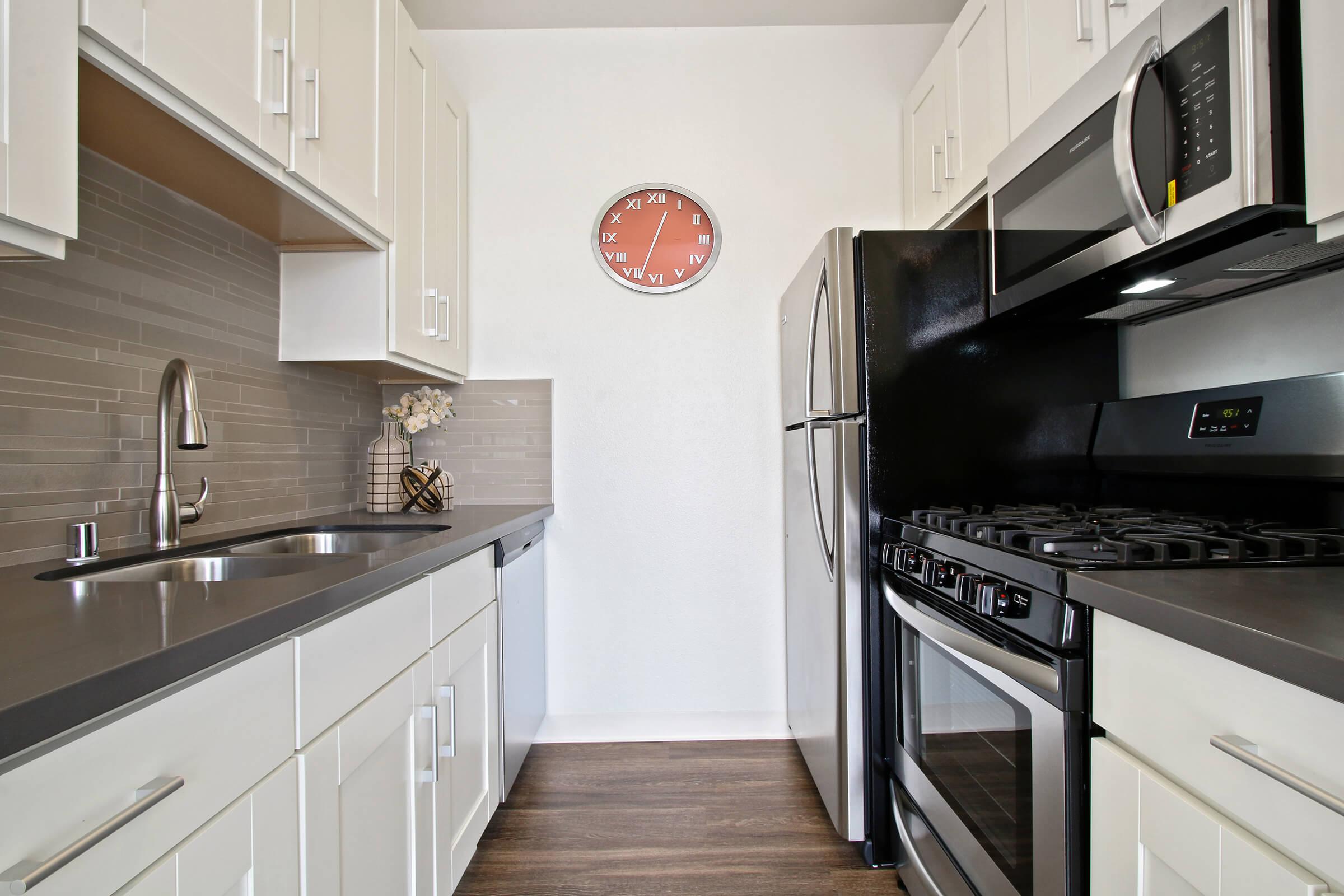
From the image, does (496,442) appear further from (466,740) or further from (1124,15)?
(1124,15)

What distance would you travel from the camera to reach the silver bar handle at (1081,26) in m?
1.36

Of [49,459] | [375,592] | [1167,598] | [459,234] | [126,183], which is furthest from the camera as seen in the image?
[459,234]

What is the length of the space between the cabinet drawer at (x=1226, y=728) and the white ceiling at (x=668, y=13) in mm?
2462

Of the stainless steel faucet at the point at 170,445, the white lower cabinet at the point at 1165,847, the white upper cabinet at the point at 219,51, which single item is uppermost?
the white upper cabinet at the point at 219,51

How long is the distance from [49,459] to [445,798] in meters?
0.99

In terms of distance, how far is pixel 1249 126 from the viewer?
96 cm

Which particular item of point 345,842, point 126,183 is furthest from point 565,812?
point 126,183

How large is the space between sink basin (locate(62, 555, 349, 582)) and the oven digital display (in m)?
1.74

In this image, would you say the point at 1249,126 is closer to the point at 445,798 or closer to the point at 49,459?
the point at 445,798

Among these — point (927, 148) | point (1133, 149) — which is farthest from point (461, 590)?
point (927, 148)

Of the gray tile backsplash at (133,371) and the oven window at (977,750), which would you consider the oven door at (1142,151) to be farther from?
the gray tile backsplash at (133,371)

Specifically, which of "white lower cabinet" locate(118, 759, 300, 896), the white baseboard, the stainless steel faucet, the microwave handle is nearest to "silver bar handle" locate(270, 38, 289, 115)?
the stainless steel faucet

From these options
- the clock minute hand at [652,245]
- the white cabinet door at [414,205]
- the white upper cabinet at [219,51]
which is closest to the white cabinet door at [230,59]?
the white upper cabinet at [219,51]

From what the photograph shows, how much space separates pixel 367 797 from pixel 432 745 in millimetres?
289
